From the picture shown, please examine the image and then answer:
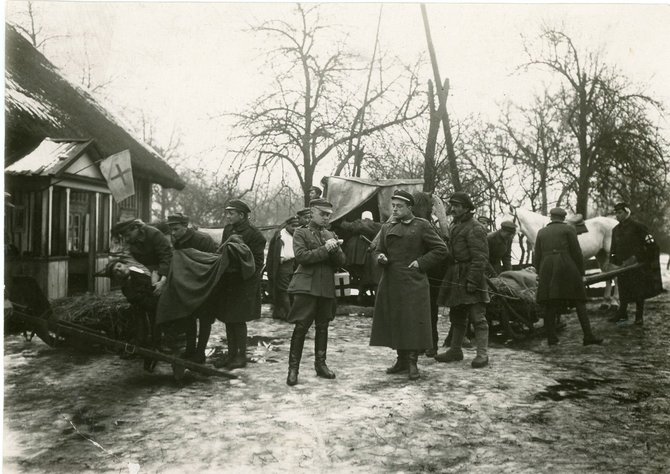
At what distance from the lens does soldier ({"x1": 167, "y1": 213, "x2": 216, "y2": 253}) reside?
5.88 metres

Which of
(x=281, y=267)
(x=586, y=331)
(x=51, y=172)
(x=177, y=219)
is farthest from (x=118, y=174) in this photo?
(x=586, y=331)

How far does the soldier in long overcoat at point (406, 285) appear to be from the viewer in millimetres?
5477

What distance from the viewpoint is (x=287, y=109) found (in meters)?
10.9

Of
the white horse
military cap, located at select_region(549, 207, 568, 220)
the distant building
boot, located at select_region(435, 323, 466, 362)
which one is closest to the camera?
boot, located at select_region(435, 323, 466, 362)

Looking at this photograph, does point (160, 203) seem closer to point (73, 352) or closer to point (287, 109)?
point (287, 109)

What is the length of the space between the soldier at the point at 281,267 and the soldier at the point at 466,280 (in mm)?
3531

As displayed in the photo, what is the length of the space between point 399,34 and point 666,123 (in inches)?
144

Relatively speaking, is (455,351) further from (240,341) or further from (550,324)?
(240,341)

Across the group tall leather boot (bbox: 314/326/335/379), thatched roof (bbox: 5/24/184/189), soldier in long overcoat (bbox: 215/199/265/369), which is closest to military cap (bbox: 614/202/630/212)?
tall leather boot (bbox: 314/326/335/379)

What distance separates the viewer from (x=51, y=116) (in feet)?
32.7

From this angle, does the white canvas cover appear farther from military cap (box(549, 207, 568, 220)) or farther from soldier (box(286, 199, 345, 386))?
soldier (box(286, 199, 345, 386))

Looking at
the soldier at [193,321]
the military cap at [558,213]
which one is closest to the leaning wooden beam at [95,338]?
the soldier at [193,321]

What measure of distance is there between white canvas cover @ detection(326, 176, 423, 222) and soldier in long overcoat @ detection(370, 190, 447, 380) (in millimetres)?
5076

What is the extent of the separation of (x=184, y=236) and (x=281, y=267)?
3.58 meters
